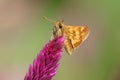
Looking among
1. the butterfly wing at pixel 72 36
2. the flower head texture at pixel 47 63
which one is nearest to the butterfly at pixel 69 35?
the butterfly wing at pixel 72 36

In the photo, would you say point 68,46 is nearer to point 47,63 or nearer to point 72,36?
point 72,36

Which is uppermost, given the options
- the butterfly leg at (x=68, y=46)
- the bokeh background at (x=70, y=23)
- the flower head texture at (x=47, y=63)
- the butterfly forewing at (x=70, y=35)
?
the bokeh background at (x=70, y=23)

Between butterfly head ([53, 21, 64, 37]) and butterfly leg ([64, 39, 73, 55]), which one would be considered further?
butterfly leg ([64, 39, 73, 55])

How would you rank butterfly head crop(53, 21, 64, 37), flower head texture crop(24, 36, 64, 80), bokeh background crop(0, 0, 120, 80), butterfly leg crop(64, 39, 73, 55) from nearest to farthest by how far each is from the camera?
flower head texture crop(24, 36, 64, 80)
butterfly head crop(53, 21, 64, 37)
butterfly leg crop(64, 39, 73, 55)
bokeh background crop(0, 0, 120, 80)

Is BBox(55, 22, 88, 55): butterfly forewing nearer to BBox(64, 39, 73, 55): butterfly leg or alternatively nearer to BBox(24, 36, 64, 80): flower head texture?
BBox(64, 39, 73, 55): butterfly leg

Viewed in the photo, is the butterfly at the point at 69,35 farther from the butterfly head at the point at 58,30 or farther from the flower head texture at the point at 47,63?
the flower head texture at the point at 47,63

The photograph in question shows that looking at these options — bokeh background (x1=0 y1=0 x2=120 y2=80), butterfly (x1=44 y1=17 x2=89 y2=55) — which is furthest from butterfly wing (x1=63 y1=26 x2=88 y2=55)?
bokeh background (x1=0 y1=0 x2=120 y2=80)

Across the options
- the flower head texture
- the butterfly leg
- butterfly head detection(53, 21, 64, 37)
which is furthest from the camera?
the butterfly leg
